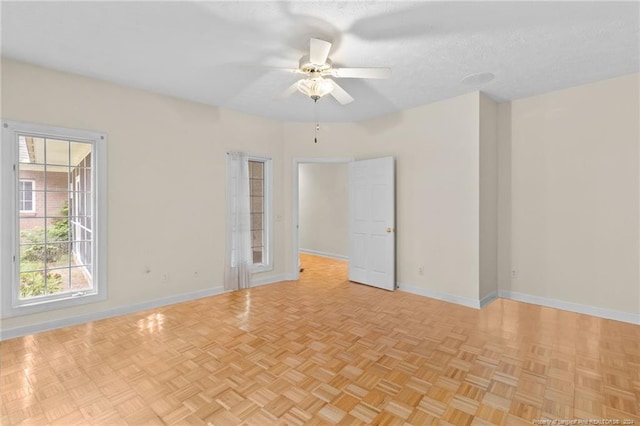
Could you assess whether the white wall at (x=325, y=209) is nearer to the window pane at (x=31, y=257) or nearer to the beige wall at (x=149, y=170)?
the beige wall at (x=149, y=170)

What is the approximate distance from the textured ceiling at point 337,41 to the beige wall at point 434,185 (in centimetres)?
57

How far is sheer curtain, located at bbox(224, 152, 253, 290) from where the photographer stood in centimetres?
466

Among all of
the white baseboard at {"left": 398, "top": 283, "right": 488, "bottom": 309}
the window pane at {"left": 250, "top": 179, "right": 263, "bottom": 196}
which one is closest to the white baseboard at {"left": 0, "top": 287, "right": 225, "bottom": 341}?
the window pane at {"left": 250, "top": 179, "right": 263, "bottom": 196}

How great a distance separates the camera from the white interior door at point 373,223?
470 cm

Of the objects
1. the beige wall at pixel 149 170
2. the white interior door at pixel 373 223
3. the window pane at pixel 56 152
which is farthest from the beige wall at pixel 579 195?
the window pane at pixel 56 152

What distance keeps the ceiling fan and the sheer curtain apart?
1908 mm

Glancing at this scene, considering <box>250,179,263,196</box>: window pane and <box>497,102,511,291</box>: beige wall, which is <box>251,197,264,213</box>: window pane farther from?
<box>497,102,511,291</box>: beige wall

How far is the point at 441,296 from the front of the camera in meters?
4.26

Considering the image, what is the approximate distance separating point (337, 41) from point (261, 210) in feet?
10.5

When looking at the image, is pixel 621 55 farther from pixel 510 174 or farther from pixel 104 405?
pixel 104 405

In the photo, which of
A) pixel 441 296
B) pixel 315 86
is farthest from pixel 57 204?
pixel 441 296

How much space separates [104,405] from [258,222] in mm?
3405

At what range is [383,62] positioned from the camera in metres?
3.04

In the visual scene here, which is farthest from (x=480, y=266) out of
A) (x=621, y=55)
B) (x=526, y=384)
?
(x=621, y=55)
